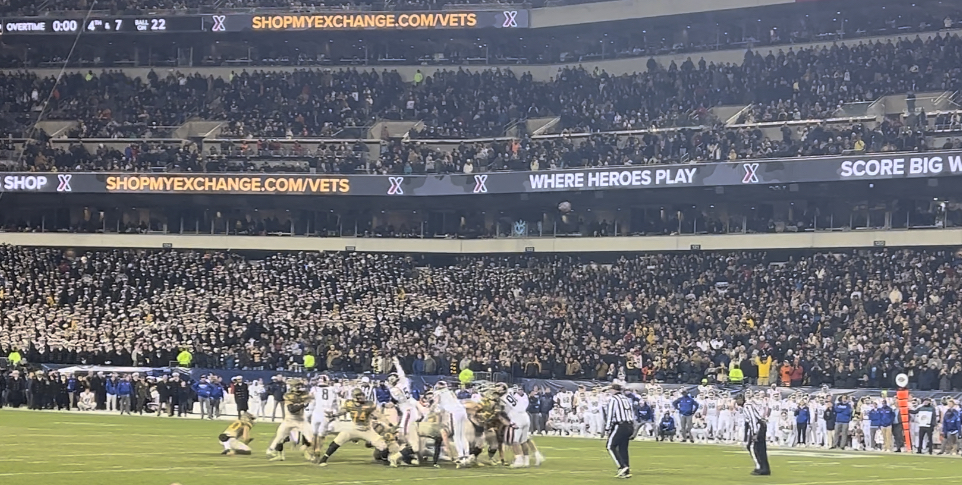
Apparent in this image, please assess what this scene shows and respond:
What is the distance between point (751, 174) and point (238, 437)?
84.9 ft

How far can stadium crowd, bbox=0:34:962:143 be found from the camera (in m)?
52.8

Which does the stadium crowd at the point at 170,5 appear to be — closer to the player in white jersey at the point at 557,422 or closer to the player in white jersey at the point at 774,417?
the player in white jersey at the point at 557,422

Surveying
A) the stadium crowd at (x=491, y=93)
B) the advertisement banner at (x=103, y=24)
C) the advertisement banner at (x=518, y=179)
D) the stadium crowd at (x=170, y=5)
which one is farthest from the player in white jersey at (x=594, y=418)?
the advertisement banner at (x=103, y=24)

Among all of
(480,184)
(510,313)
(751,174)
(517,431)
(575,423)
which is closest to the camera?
(517,431)

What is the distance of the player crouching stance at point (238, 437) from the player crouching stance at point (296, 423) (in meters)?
1.30

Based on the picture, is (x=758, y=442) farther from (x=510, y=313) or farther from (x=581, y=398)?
(x=510, y=313)

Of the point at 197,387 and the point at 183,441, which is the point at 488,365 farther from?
the point at 183,441

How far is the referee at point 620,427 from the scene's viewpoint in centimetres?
2403

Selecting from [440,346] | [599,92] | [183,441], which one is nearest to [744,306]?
[440,346]

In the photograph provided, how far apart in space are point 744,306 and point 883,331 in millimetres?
6049

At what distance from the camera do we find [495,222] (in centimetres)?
5850

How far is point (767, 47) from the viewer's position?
5862 cm

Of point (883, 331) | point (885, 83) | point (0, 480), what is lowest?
point (0, 480)

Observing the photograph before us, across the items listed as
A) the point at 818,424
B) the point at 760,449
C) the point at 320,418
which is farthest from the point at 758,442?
the point at 818,424
